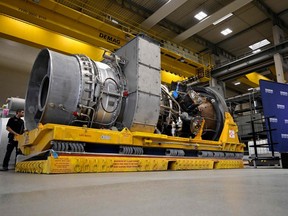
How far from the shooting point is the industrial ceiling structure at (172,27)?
241 inches

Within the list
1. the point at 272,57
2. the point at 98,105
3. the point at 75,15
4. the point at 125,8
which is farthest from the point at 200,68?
the point at 98,105

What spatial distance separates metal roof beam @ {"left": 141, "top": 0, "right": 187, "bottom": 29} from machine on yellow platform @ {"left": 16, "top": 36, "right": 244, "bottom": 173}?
5237 mm

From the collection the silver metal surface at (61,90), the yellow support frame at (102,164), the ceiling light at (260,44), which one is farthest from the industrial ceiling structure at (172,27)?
the yellow support frame at (102,164)

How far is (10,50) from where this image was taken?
7906 mm

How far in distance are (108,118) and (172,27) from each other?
9.43 metres

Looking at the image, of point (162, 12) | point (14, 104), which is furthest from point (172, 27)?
point (14, 104)

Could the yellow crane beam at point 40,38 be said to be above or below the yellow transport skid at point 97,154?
above

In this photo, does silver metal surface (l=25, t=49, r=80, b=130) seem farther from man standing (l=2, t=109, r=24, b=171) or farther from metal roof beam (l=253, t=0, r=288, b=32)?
metal roof beam (l=253, t=0, r=288, b=32)

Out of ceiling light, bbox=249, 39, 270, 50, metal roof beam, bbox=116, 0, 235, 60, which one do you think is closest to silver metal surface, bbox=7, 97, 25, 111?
metal roof beam, bbox=116, 0, 235, 60

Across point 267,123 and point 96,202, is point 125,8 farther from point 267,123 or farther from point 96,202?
point 96,202

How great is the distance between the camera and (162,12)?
379 inches

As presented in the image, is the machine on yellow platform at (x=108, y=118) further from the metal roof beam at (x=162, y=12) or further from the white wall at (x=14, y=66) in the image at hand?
the metal roof beam at (x=162, y=12)

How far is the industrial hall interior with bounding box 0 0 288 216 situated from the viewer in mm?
1020

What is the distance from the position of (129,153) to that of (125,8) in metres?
8.57
